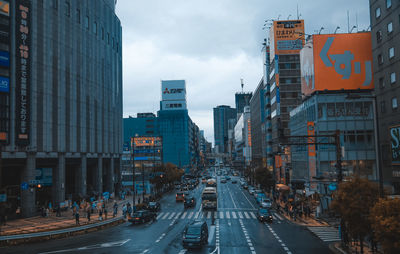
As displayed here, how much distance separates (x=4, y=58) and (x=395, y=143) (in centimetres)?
4727

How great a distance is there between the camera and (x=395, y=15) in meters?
39.5

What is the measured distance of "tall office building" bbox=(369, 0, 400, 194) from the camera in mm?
39375

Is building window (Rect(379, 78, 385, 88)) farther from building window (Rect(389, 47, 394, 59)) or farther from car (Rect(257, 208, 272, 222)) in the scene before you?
car (Rect(257, 208, 272, 222))

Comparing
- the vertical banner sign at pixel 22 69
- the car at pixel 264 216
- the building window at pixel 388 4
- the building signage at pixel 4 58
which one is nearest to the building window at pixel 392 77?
the building window at pixel 388 4

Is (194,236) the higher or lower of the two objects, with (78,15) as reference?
lower

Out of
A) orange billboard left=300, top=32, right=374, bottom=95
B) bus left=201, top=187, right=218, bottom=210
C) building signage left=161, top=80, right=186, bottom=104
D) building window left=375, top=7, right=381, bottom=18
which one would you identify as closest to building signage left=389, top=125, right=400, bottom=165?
building window left=375, top=7, right=381, bottom=18

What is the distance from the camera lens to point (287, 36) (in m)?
90.8

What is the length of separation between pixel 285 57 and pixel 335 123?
137 ft

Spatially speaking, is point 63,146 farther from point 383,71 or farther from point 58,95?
point 383,71

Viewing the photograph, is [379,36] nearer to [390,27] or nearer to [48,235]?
[390,27]

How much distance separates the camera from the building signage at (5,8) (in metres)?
43.5

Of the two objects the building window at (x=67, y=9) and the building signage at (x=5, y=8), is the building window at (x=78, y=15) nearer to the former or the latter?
the building window at (x=67, y=9)

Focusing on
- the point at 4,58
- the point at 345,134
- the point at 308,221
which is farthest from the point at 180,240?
the point at 345,134

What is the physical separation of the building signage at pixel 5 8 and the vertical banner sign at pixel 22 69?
1104mm
